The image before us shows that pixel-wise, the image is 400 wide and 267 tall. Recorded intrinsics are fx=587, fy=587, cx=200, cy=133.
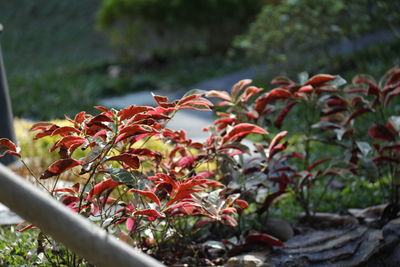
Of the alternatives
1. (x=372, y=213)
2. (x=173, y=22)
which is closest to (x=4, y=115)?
(x=372, y=213)

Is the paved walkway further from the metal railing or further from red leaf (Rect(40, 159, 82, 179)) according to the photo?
the metal railing

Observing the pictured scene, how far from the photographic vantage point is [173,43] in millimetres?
12883

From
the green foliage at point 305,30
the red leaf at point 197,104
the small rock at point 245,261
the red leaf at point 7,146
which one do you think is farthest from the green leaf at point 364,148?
the green foliage at point 305,30

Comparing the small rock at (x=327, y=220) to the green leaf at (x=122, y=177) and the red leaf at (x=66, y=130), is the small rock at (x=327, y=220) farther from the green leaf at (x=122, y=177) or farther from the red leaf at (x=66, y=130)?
the red leaf at (x=66, y=130)

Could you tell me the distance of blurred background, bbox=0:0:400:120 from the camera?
27.1 feet

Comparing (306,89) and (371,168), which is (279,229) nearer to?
(371,168)

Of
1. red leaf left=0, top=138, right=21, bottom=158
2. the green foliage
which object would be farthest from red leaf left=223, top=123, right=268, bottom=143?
the green foliage

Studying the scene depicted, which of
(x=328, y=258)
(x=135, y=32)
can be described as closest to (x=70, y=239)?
(x=328, y=258)

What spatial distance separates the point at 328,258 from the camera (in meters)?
2.80

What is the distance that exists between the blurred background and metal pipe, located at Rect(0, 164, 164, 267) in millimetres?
6011

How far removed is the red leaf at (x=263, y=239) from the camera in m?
2.79

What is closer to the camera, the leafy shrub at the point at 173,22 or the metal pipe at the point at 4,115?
the metal pipe at the point at 4,115

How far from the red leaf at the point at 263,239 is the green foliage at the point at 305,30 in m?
5.44

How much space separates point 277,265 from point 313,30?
5.99 m
